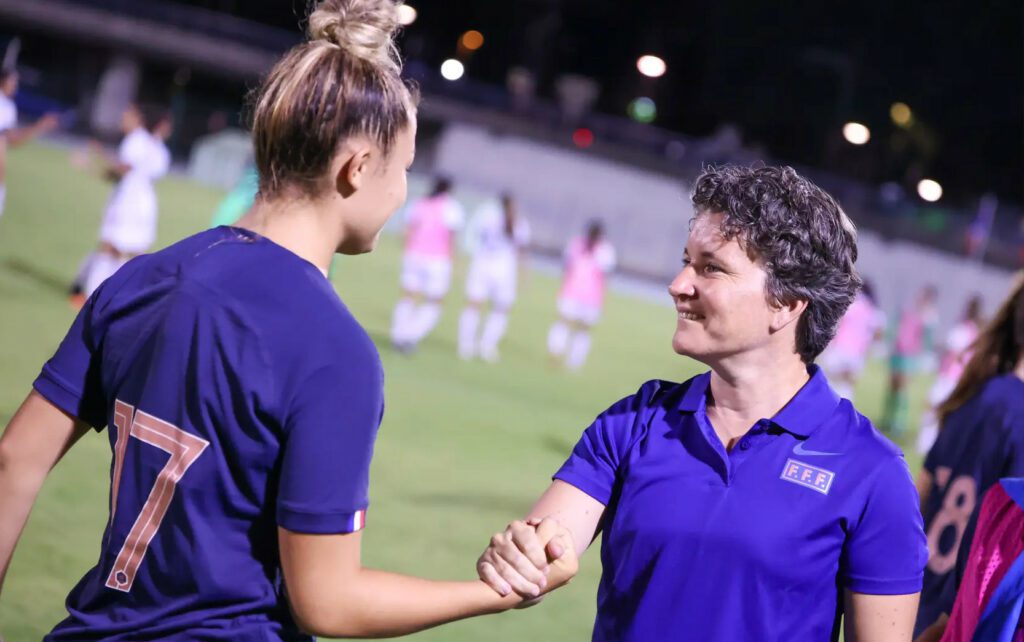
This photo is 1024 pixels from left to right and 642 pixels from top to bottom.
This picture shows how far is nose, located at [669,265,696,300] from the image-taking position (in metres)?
2.59

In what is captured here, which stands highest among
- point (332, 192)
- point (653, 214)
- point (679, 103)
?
point (679, 103)

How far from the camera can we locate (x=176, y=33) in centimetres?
3878

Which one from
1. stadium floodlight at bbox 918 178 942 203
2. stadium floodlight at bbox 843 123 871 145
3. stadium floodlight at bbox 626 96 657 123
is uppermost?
stadium floodlight at bbox 843 123 871 145

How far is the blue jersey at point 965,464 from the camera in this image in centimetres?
377

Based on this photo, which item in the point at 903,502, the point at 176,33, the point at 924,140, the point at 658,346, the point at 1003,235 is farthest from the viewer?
the point at 924,140

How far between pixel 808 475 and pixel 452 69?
40133mm

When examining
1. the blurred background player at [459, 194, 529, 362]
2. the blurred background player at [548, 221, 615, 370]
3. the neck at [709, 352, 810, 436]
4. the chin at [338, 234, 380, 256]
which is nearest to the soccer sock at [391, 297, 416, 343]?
the blurred background player at [459, 194, 529, 362]

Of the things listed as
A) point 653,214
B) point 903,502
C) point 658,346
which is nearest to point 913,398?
point 658,346

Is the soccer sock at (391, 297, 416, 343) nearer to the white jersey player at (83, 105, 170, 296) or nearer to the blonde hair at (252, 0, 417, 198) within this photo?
the white jersey player at (83, 105, 170, 296)

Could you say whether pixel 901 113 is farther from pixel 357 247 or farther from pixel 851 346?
pixel 357 247

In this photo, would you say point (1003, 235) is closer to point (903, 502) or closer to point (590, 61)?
point (590, 61)

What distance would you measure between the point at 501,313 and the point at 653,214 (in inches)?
831

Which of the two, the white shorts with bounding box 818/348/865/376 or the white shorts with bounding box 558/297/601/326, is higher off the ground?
the white shorts with bounding box 818/348/865/376

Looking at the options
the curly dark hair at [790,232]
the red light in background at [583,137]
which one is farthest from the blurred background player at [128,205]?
the red light in background at [583,137]
